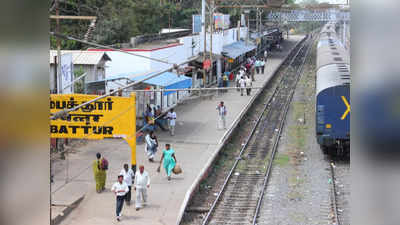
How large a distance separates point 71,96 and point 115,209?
303 centimetres

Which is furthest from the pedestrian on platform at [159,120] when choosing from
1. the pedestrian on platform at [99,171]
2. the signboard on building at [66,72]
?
the pedestrian on platform at [99,171]

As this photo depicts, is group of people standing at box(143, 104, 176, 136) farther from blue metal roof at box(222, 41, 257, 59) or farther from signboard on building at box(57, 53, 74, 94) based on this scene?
blue metal roof at box(222, 41, 257, 59)

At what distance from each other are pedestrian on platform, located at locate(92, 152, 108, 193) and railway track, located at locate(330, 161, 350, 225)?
5.33 m

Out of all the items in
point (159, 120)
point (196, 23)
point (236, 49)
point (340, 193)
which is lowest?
point (340, 193)

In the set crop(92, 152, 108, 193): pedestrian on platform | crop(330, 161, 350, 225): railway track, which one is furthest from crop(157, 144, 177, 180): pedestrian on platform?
crop(330, 161, 350, 225): railway track

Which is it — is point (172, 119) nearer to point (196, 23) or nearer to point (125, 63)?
point (125, 63)

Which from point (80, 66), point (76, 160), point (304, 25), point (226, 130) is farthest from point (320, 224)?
point (304, 25)

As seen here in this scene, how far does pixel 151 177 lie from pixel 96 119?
247cm

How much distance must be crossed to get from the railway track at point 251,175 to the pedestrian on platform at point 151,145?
2330 millimetres

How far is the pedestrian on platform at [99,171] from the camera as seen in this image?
12137 millimetres

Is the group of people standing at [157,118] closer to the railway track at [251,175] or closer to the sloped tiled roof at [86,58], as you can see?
the railway track at [251,175]

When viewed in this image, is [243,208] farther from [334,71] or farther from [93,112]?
[334,71]

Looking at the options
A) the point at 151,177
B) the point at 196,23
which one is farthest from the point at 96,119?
the point at 196,23

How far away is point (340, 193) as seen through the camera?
13047 millimetres
